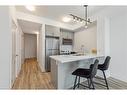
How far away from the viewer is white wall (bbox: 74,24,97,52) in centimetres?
452

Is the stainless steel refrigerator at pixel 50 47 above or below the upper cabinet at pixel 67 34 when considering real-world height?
below

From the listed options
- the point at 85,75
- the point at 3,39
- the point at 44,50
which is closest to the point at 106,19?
the point at 85,75

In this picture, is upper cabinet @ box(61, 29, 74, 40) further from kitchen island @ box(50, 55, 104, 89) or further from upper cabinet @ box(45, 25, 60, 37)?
kitchen island @ box(50, 55, 104, 89)

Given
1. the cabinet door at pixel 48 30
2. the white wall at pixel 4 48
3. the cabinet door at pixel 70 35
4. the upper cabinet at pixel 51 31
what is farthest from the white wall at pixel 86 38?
the white wall at pixel 4 48

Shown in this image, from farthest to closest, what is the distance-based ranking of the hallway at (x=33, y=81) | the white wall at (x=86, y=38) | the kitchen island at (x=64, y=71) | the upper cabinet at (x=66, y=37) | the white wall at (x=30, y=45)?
the white wall at (x=30, y=45) < the upper cabinet at (x=66, y=37) < the white wall at (x=86, y=38) < the hallway at (x=33, y=81) < the kitchen island at (x=64, y=71)

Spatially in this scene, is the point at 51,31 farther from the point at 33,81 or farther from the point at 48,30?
the point at 33,81

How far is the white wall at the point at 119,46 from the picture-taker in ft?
10.1

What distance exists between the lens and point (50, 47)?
4520mm

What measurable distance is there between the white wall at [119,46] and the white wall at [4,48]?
342 cm

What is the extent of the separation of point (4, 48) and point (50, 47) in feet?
8.48

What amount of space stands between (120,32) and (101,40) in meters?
0.67

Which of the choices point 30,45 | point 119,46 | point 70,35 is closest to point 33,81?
point 119,46

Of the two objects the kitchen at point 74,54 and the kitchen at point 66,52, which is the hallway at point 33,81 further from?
the kitchen at point 66,52

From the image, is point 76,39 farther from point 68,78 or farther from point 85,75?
point 85,75
